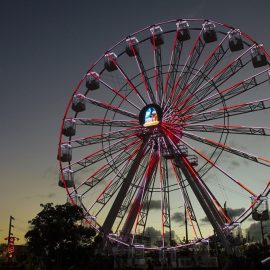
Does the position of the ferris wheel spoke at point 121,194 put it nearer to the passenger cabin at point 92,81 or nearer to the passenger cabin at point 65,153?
the passenger cabin at point 65,153

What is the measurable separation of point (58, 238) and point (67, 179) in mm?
5290

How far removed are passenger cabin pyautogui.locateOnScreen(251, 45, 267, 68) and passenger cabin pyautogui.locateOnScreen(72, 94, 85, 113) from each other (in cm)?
1254

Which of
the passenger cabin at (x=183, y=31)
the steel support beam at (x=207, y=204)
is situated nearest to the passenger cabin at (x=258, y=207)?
the steel support beam at (x=207, y=204)

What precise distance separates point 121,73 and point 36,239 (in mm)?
13285

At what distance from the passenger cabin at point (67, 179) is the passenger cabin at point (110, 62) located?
331 inches

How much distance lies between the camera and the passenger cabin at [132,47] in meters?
31.2

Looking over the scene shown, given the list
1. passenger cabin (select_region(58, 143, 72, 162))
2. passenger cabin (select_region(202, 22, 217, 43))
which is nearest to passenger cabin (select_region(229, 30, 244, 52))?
passenger cabin (select_region(202, 22, 217, 43))

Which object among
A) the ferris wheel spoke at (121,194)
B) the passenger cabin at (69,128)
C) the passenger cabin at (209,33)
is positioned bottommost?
the ferris wheel spoke at (121,194)

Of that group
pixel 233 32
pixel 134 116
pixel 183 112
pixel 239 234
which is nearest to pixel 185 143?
pixel 183 112

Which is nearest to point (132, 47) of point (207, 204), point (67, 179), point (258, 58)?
point (258, 58)

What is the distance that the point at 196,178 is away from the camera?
86.5 feet

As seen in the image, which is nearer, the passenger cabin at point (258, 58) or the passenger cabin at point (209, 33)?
the passenger cabin at point (258, 58)

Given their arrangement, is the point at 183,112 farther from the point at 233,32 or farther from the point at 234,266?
the point at 234,266

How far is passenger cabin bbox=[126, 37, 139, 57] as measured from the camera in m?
31.2
